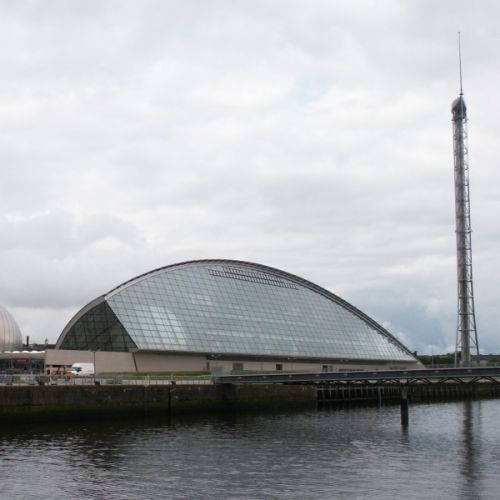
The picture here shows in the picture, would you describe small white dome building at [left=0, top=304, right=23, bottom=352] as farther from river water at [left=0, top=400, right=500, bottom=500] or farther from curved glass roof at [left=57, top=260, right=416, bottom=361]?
river water at [left=0, top=400, right=500, bottom=500]

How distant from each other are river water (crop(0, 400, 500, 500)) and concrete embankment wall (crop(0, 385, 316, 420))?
209cm

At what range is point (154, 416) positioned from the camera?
231ft

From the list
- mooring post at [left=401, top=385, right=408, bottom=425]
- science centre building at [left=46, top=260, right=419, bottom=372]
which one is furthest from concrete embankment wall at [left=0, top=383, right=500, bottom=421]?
science centre building at [left=46, top=260, right=419, bottom=372]

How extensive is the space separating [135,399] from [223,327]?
142ft

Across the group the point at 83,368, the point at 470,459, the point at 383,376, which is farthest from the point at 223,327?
the point at 470,459

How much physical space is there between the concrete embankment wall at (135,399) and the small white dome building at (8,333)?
4863cm

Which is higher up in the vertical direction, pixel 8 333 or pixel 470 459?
pixel 8 333

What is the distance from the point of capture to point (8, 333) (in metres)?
115

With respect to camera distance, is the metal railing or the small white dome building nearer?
the metal railing

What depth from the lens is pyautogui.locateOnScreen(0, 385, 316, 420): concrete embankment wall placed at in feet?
201

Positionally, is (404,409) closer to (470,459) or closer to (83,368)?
(470,459)

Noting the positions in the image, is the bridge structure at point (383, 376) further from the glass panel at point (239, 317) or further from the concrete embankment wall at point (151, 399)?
the glass panel at point (239, 317)

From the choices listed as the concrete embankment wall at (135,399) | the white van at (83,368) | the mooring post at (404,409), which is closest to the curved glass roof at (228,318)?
the white van at (83,368)

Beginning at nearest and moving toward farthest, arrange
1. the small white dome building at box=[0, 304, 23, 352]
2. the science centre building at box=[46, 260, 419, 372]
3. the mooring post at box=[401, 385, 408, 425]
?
the mooring post at box=[401, 385, 408, 425] → the science centre building at box=[46, 260, 419, 372] → the small white dome building at box=[0, 304, 23, 352]
